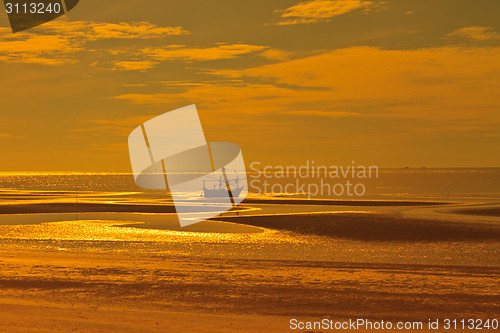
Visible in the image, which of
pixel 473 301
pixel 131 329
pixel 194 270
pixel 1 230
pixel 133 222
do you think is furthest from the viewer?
pixel 133 222

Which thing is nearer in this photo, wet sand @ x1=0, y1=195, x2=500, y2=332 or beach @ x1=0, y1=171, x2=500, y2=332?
wet sand @ x1=0, y1=195, x2=500, y2=332

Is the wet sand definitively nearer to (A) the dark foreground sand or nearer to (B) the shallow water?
(A) the dark foreground sand

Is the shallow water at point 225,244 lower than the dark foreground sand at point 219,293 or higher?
lower

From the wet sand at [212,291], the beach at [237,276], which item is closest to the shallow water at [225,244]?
the beach at [237,276]

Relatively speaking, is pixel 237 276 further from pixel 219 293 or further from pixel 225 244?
pixel 225 244

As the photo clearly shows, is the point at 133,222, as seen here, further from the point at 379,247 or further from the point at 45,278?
the point at 45,278

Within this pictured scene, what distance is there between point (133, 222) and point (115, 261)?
19.2 meters

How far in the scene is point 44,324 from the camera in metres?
11.6

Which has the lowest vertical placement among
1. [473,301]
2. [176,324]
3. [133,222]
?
[133,222]

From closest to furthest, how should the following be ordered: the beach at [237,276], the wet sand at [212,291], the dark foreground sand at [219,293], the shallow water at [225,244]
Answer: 1. the dark foreground sand at [219,293]
2. the wet sand at [212,291]
3. the beach at [237,276]
4. the shallow water at [225,244]

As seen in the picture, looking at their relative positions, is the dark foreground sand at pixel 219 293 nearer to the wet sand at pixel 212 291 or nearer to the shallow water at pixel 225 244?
the wet sand at pixel 212 291

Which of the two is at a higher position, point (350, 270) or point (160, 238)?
point (350, 270)

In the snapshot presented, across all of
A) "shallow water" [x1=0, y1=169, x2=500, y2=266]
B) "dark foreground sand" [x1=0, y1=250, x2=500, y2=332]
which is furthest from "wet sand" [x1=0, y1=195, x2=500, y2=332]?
"shallow water" [x1=0, y1=169, x2=500, y2=266]

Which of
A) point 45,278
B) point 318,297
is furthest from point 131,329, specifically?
point 45,278
